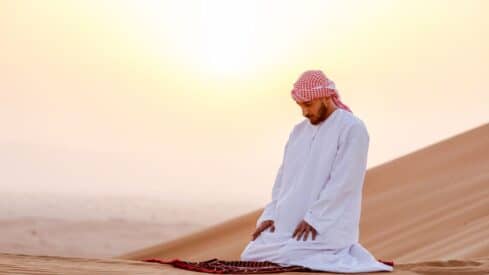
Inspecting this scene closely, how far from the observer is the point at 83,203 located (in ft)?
105

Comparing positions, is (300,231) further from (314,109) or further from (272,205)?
(314,109)

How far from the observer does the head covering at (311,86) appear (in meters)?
5.49

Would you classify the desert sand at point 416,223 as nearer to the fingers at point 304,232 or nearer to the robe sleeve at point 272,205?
the fingers at point 304,232

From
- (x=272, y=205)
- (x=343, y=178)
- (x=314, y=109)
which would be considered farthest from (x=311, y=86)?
(x=272, y=205)

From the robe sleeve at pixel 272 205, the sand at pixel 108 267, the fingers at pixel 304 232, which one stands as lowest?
the sand at pixel 108 267

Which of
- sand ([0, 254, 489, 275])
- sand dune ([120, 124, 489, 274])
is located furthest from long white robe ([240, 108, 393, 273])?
sand dune ([120, 124, 489, 274])

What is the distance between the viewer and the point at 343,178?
5.48 meters

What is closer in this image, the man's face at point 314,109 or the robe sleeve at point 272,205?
Answer: the man's face at point 314,109

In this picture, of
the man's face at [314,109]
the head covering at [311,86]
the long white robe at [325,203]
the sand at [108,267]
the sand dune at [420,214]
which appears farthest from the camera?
the sand dune at [420,214]

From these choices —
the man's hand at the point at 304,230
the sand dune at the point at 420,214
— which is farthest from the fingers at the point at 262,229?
the sand dune at the point at 420,214

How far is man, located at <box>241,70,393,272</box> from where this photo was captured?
5383mm

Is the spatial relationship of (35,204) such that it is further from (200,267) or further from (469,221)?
(200,267)

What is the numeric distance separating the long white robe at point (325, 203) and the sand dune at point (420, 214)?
2139 millimetres

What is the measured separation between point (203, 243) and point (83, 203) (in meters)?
19.5
